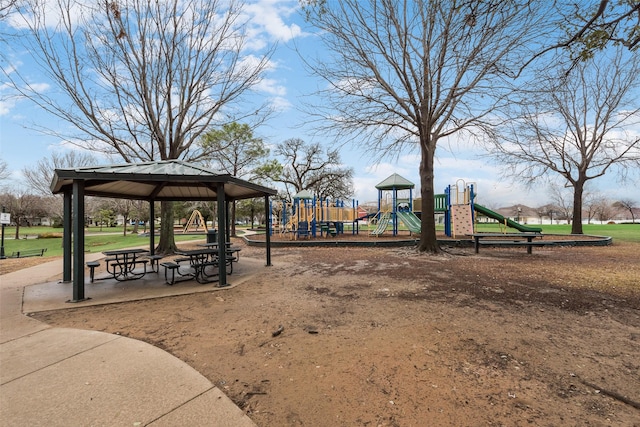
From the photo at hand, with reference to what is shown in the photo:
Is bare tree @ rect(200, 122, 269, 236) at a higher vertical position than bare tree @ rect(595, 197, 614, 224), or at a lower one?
higher

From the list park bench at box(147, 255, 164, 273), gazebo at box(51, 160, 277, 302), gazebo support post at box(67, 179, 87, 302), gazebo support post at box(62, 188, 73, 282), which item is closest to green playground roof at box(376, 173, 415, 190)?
gazebo at box(51, 160, 277, 302)

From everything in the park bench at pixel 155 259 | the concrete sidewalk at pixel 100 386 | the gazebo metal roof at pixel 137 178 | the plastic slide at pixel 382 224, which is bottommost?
the concrete sidewalk at pixel 100 386

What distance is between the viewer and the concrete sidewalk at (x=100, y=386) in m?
2.30

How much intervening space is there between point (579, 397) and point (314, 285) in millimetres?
4833

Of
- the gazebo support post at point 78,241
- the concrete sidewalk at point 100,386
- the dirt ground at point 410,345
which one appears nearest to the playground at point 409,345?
the dirt ground at point 410,345

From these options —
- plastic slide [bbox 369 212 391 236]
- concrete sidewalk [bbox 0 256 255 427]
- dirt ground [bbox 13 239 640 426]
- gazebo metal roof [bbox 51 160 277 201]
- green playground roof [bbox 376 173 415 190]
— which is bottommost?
dirt ground [bbox 13 239 640 426]

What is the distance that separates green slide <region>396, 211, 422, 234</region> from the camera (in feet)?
55.5

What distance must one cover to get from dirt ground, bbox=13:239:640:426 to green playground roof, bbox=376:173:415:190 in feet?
44.7

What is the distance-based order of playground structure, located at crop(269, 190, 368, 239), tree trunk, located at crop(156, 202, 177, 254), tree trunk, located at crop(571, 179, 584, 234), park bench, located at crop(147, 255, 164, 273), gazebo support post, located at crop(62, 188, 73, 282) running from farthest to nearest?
tree trunk, located at crop(571, 179, 584, 234) < playground structure, located at crop(269, 190, 368, 239) < tree trunk, located at crop(156, 202, 177, 254) < park bench, located at crop(147, 255, 164, 273) < gazebo support post, located at crop(62, 188, 73, 282)

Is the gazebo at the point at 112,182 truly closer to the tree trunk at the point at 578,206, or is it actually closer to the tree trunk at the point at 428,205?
the tree trunk at the point at 428,205

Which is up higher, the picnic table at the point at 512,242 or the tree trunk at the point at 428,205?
the tree trunk at the point at 428,205

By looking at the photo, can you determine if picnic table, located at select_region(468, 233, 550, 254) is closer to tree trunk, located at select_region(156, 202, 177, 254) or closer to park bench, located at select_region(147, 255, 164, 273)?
park bench, located at select_region(147, 255, 164, 273)

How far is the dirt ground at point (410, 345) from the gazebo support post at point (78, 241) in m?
0.73

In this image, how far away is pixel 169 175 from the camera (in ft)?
19.9
